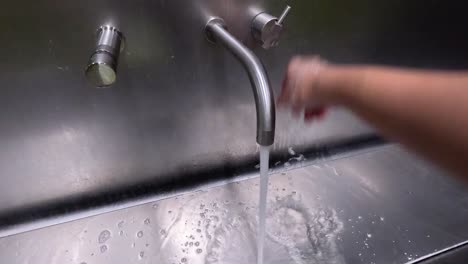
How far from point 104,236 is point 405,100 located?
22.7 inches

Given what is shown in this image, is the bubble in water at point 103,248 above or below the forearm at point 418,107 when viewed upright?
below

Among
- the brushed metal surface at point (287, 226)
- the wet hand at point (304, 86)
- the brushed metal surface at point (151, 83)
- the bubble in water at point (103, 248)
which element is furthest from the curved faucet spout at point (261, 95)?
the bubble in water at point (103, 248)

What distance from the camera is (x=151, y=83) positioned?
0.61 meters

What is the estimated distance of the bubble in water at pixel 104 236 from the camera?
64 cm

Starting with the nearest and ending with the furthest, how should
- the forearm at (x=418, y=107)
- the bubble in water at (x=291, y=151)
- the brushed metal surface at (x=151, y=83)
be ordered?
the forearm at (x=418, y=107)
the brushed metal surface at (x=151, y=83)
the bubble in water at (x=291, y=151)

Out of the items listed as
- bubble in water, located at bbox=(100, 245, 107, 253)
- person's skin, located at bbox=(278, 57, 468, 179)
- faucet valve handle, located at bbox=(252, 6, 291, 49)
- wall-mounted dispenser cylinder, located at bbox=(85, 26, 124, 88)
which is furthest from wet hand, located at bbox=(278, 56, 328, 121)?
bubble in water, located at bbox=(100, 245, 107, 253)

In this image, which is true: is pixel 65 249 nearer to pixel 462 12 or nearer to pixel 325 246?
pixel 325 246

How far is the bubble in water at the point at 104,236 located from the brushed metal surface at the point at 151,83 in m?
0.09

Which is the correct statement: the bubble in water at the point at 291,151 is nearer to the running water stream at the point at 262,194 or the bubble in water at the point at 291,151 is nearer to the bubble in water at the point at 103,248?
the running water stream at the point at 262,194

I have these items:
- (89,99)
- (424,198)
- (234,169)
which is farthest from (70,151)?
(424,198)

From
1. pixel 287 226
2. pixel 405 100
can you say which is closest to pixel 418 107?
pixel 405 100

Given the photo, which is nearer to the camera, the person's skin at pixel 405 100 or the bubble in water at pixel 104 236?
the person's skin at pixel 405 100

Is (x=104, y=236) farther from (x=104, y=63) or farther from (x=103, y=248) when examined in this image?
(x=104, y=63)

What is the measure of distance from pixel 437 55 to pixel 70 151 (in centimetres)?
86
